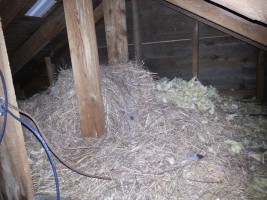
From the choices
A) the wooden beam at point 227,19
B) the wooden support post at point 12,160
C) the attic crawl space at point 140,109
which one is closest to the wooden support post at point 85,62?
the attic crawl space at point 140,109

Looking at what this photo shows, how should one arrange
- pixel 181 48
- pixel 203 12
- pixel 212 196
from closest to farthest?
pixel 212 196 → pixel 203 12 → pixel 181 48

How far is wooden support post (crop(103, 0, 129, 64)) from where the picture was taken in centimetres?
Result: 233

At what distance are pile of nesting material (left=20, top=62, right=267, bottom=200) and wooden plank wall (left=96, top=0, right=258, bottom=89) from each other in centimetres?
73

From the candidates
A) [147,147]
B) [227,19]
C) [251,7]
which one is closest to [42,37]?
[147,147]

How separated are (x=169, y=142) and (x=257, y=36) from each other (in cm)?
96

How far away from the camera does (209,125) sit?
2.15 metres

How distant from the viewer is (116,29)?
2385 mm

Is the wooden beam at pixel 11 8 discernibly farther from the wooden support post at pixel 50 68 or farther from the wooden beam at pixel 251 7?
the wooden beam at pixel 251 7

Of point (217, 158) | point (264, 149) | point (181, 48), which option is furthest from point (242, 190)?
point (181, 48)

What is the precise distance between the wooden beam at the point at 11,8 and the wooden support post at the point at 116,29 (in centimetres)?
71

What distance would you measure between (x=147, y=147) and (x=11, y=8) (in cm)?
175

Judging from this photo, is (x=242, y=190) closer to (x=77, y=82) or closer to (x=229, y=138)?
(x=229, y=138)

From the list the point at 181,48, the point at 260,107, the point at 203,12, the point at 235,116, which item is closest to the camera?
the point at 203,12

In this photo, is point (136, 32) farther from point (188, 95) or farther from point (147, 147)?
point (147, 147)
